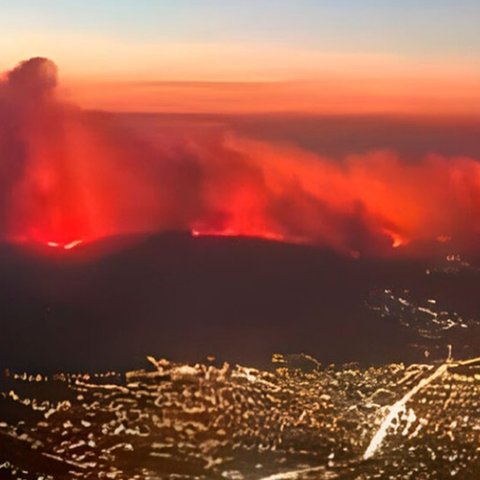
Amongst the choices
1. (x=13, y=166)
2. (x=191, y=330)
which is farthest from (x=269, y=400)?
(x=13, y=166)

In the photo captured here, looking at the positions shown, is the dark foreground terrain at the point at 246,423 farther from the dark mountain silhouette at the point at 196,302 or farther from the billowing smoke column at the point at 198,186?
the billowing smoke column at the point at 198,186

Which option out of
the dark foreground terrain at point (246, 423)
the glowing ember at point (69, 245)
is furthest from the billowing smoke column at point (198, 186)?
the dark foreground terrain at point (246, 423)

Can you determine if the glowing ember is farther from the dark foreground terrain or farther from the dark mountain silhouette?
the dark foreground terrain

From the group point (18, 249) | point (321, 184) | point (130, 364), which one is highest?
point (321, 184)

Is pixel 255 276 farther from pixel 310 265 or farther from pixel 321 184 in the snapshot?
pixel 321 184

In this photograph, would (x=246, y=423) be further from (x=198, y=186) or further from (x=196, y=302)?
(x=198, y=186)

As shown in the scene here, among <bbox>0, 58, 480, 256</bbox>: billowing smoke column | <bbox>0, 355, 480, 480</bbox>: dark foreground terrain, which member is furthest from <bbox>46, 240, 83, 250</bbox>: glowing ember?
<bbox>0, 355, 480, 480</bbox>: dark foreground terrain
